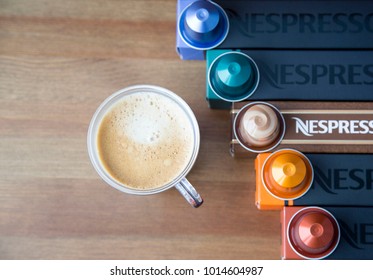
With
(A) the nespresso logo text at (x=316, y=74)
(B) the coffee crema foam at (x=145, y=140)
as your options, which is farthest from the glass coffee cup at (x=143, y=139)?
(A) the nespresso logo text at (x=316, y=74)

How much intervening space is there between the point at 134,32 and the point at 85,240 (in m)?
0.26

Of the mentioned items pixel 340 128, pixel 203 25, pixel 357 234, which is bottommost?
pixel 357 234

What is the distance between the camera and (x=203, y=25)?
607 millimetres

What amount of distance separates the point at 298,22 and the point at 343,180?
0.61 ft

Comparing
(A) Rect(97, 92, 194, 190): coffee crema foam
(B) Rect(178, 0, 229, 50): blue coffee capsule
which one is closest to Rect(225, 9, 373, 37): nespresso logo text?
(B) Rect(178, 0, 229, 50): blue coffee capsule

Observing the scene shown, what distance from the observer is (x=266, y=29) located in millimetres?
623

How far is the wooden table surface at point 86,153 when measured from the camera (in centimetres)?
63

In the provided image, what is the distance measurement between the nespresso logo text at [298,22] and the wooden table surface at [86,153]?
73 mm

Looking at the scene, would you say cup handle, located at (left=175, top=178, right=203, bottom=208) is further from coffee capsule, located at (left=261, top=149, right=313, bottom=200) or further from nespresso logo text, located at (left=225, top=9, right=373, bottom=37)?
nespresso logo text, located at (left=225, top=9, right=373, bottom=37)

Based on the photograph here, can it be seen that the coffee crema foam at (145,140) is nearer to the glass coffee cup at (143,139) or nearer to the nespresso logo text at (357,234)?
the glass coffee cup at (143,139)

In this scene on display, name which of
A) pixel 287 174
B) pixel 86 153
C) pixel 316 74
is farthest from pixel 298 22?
pixel 86 153

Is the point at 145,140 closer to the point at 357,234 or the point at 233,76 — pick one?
the point at 233,76

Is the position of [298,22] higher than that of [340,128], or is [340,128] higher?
[298,22]

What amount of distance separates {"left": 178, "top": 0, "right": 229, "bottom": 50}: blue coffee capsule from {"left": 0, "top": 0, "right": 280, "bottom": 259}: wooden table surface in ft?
0.14
